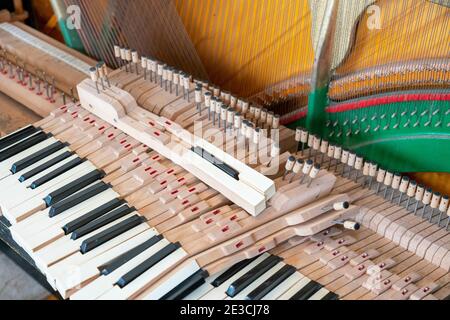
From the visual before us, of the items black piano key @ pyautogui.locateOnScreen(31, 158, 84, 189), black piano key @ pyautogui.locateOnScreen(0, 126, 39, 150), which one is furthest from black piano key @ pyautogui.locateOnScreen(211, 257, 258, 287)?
black piano key @ pyautogui.locateOnScreen(0, 126, 39, 150)

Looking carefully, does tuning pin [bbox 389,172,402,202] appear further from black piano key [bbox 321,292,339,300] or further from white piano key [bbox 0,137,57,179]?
white piano key [bbox 0,137,57,179]

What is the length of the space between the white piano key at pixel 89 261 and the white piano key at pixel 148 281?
145 millimetres

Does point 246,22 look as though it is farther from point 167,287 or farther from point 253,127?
point 167,287

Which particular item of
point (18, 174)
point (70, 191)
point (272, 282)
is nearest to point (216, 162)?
point (272, 282)

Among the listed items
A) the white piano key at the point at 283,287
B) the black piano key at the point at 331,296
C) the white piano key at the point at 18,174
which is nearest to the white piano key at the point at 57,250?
the white piano key at the point at 18,174

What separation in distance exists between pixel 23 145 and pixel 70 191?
1.80ft

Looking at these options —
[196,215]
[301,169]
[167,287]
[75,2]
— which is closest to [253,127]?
[301,169]

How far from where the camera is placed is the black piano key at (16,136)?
3.72 metres

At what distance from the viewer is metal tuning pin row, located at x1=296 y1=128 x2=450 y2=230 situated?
3104mm

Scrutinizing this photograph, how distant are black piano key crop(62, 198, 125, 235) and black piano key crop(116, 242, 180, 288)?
0.44m

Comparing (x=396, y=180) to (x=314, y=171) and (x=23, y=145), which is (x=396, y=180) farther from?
(x=23, y=145)

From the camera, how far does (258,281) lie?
9.61ft
